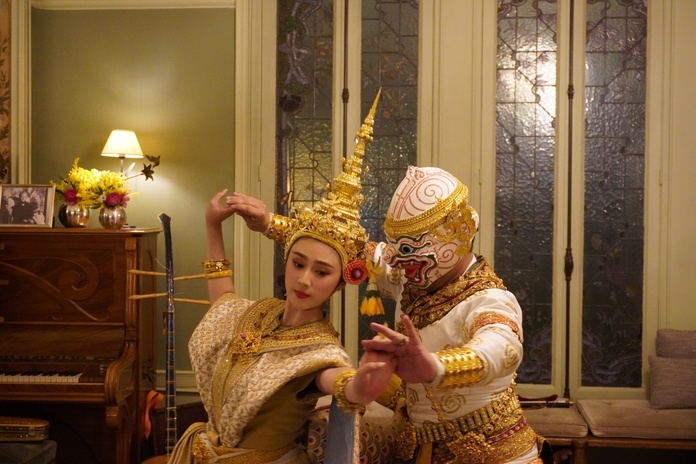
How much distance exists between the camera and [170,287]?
2.45m

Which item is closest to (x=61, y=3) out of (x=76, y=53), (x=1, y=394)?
(x=76, y=53)

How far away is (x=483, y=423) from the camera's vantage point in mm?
1902

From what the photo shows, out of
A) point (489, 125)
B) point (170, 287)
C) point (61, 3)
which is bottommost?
point (170, 287)

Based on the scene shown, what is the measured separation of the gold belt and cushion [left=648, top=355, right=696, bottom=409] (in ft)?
9.01

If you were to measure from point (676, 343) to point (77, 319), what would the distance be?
3221 mm

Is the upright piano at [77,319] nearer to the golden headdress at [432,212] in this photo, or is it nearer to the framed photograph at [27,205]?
the framed photograph at [27,205]

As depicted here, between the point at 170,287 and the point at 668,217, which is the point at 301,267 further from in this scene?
the point at 668,217

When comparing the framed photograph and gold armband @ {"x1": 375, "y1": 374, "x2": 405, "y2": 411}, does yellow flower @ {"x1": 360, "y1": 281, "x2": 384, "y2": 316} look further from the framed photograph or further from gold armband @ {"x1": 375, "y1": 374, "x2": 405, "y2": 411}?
the framed photograph

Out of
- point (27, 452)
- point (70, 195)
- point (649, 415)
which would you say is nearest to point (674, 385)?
point (649, 415)

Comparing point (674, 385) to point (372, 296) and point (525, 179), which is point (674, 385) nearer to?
point (525, 179)

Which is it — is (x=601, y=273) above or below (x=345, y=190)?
below

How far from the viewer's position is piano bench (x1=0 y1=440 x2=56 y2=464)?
357cm

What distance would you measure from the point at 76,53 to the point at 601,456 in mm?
3869

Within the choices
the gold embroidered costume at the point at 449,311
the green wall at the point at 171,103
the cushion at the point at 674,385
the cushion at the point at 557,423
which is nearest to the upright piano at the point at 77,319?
the green wall at the point at 171,103
